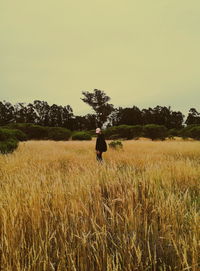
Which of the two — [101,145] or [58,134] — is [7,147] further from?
[58,134]

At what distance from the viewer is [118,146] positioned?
14.5 m

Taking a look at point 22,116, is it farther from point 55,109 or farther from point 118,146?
point 118,146

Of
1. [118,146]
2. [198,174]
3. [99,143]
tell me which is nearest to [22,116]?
[118,146]

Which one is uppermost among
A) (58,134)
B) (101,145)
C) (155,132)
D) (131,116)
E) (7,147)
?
(131,116)

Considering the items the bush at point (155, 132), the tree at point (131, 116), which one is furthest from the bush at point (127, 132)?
the tree at point (131, 116)

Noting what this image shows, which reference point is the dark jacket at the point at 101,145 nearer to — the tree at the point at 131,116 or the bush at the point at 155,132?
the bush at the point at 155,132

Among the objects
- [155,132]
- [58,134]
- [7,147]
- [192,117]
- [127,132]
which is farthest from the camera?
[192,117]


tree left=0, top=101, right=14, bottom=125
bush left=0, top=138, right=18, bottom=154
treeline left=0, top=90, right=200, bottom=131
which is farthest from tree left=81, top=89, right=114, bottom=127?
bush left=0, top=138, right=18, bottom=154

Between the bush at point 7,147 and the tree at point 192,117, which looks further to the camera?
the tree at point 192,117

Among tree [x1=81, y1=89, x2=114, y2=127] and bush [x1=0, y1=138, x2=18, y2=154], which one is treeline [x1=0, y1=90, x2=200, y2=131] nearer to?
tree [x1=81, y1=89, x2=114, y2=127]

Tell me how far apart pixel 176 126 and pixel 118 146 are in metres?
49.4

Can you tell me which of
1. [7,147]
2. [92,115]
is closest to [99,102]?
[92,115]

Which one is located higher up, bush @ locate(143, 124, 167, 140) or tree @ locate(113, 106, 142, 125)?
tree @ locate(113, 106, 142, 125)

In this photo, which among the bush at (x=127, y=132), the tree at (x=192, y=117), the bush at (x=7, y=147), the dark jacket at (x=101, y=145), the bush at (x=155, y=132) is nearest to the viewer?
the dark jacket at (x=101, y=145)
